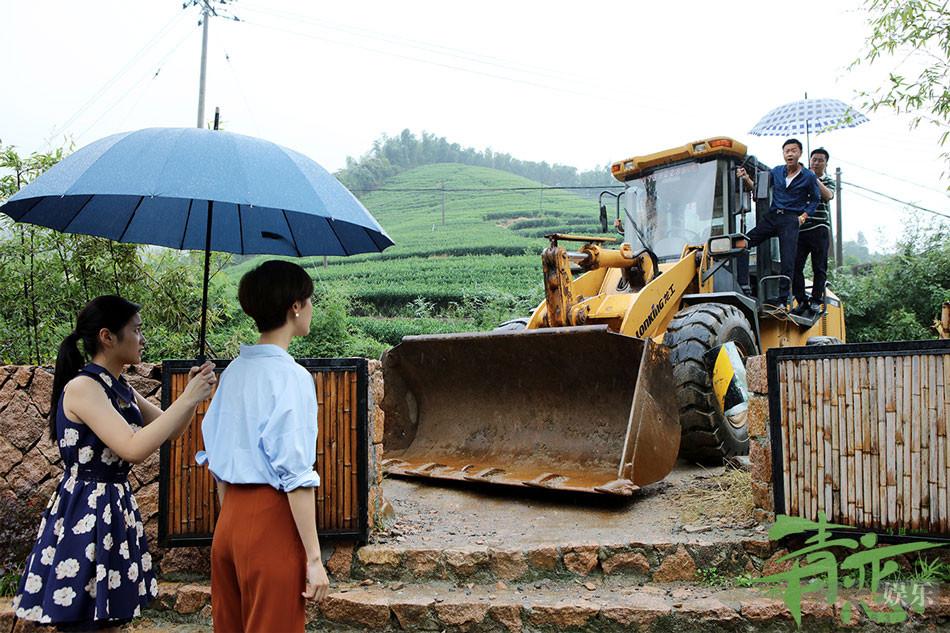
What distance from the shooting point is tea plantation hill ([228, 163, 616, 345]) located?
20.7 m

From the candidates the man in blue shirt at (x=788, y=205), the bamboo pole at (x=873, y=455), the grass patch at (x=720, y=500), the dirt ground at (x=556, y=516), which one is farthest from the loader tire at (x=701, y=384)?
the bamboo pole at (x=873, y=455)

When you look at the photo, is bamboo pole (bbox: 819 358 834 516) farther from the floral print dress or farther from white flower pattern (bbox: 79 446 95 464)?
white flower pattern (bbox: 79 446 95 464)

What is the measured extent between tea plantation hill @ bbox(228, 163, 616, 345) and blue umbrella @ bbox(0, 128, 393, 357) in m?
13.8

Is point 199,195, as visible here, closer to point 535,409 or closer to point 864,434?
point 864,434

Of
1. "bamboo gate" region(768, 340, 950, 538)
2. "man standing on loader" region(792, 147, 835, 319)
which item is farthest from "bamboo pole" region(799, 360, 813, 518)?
"man standing on loader" region(792, 147, 835, 319)

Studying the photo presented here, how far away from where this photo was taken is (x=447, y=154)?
247 feet

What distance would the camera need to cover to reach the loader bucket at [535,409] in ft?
16.6

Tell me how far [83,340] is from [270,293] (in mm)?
929

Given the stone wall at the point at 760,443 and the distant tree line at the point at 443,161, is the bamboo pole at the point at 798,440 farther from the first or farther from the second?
the distant tree line at the point at 443,161

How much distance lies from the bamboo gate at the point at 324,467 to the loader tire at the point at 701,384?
2467 millimetres

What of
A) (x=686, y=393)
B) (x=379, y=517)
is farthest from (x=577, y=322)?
(x=379, y=517)

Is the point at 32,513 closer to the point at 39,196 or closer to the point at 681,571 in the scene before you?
the point at 39,196

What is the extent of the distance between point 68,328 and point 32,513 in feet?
9.08

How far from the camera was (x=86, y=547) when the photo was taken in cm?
256
